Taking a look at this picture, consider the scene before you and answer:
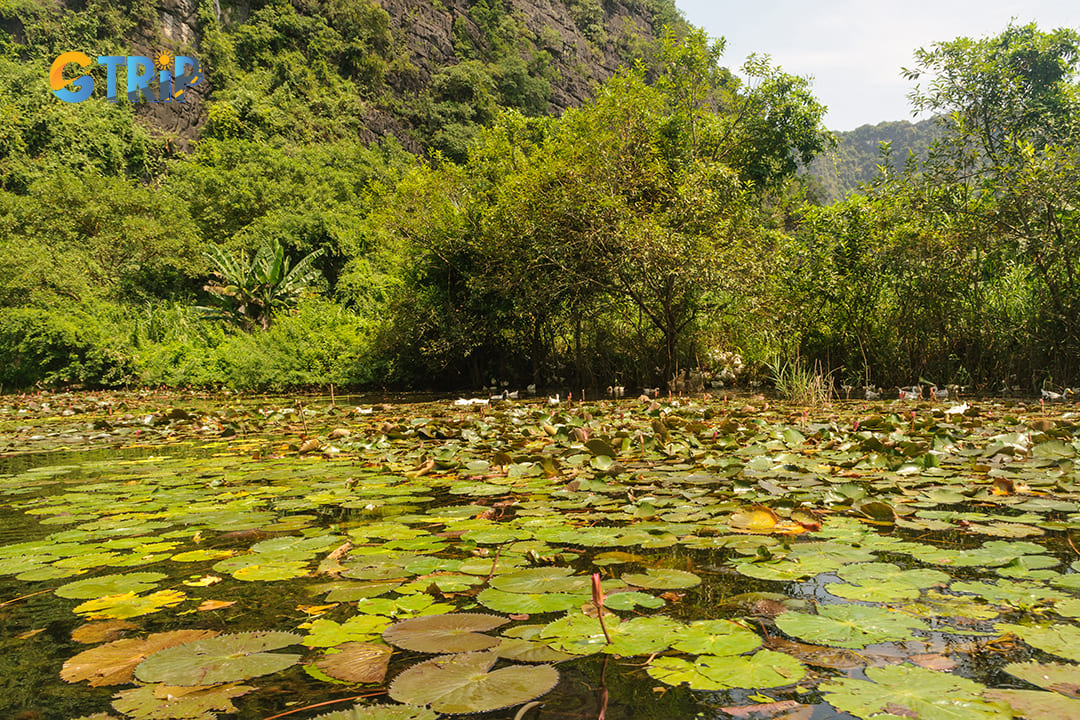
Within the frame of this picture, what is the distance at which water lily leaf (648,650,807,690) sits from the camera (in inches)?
37.4

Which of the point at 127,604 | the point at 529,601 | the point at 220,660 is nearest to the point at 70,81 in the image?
the point at 127,604

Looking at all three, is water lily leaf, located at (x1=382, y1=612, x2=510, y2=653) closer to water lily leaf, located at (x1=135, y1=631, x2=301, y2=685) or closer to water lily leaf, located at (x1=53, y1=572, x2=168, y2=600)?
water lily leaf, located at (x1=135, y1=631, x2=301, y2=685)

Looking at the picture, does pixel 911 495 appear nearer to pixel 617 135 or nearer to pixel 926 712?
pixel 926 712

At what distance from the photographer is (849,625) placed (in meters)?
1.17

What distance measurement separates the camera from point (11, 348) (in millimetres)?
12430

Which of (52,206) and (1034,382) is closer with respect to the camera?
(1034,382)

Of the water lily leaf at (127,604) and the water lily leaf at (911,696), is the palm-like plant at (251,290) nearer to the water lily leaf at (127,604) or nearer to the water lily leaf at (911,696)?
the water lily leaf at (127,604)

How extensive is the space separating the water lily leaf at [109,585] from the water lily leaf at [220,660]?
0.56 m

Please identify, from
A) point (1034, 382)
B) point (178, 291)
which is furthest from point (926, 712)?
point (178, 291)

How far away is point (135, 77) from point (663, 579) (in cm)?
3968

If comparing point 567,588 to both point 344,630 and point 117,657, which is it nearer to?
point 344,630

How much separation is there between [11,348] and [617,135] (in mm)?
13560

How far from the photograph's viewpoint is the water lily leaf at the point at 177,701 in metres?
0.92

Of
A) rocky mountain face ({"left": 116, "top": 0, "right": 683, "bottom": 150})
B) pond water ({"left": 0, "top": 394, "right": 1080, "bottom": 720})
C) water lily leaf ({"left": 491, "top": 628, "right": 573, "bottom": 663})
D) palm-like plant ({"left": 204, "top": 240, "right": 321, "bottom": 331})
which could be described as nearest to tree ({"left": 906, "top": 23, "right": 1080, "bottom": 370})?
pond water ({"left": 0, "top": 394, "right": 1080, "bottom": 720})
